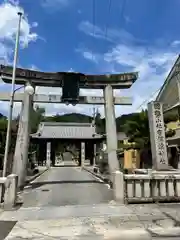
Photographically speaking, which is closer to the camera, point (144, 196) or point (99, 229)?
point (99, 229)

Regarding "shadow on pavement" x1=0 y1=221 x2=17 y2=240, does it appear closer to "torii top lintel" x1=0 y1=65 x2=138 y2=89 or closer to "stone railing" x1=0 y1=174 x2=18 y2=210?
"stone railing" x1=0 y1=174 x2=18 y2=210

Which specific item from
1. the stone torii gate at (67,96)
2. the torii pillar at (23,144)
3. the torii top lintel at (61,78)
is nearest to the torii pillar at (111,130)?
the stone torii gate at (67,96)

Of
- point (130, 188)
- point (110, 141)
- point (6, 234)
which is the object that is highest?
point (110, 141)

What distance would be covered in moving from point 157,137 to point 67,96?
5.52 meters

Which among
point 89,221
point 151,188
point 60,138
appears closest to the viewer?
point 89,221

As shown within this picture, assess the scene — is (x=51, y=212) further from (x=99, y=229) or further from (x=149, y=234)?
(x=149, y=234)

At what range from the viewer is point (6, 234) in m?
6.18

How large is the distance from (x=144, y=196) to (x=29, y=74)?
9251 millimetres

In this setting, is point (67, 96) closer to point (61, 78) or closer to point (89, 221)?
point (61, 78)

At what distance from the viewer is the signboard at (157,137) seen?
12680 mm

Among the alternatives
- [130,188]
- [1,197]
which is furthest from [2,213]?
[130,188]

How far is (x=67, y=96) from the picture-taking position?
15664 mm

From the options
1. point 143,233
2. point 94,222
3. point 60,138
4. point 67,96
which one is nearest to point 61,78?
point 67,96

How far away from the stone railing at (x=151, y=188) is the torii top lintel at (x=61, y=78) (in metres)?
7.88
